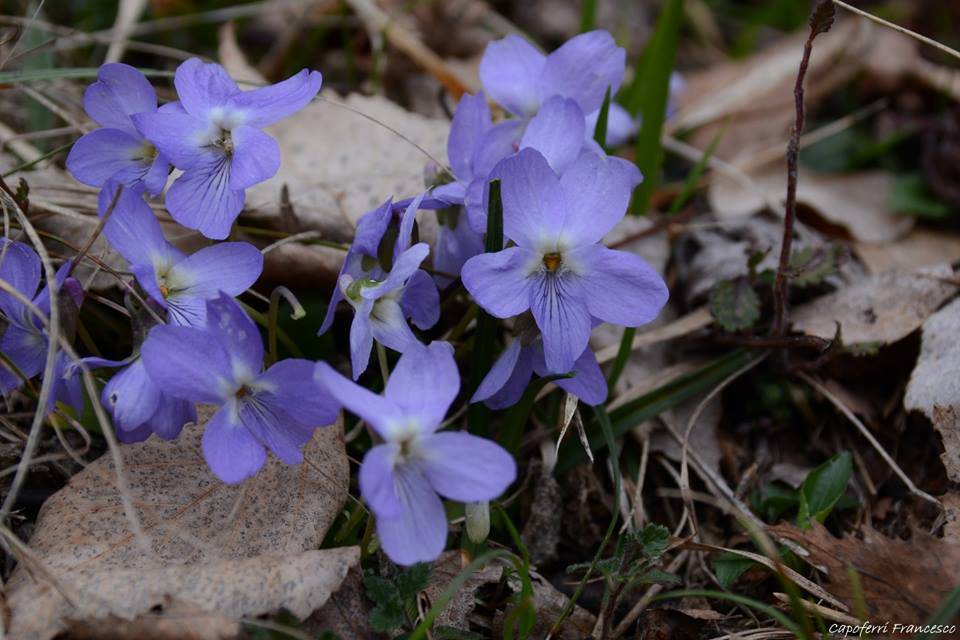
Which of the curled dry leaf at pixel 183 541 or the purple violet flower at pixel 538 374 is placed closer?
the curled dry leaf at pixel 183 541

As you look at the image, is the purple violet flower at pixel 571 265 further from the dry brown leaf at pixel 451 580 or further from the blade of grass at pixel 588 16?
the blade of grass at pixel 588 16

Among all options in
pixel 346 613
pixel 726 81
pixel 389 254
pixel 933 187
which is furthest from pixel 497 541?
pixel 726 81

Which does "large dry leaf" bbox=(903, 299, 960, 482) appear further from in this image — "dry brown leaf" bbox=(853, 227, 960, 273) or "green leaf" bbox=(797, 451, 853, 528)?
"dry brown leaf" bbox=(853, 227, 960, 273)

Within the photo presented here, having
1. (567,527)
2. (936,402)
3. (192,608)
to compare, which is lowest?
(567,527)

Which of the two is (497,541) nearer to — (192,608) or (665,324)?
(192,608)

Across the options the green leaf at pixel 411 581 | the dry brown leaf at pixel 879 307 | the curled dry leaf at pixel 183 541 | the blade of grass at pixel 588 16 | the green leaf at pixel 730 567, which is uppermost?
the blade of grass at pixel 588 16

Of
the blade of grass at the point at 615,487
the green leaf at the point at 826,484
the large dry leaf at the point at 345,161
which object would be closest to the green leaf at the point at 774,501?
the green leaf at the point at 826,484
